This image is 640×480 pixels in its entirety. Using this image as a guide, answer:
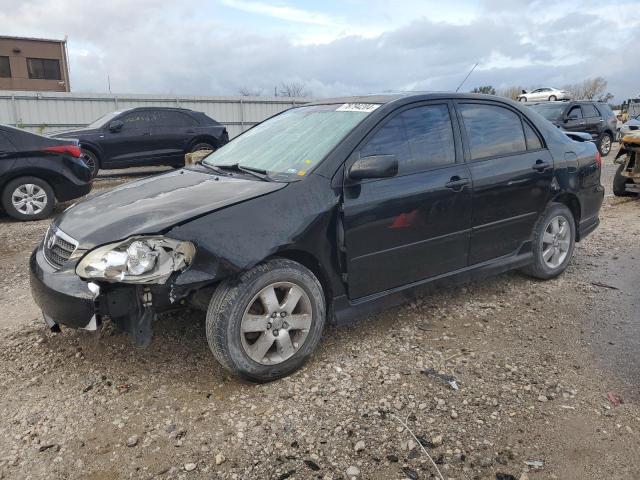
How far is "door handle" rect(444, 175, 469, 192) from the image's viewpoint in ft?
12.2

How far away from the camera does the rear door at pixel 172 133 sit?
1241 cm

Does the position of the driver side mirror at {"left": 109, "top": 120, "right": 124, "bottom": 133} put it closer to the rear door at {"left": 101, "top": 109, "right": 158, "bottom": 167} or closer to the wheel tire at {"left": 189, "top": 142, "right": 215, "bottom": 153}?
the rear door at {"left": 101, "top": 109, "right": 158, "bottom": 167}

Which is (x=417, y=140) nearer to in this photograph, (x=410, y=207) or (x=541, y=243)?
(x=410, y=207)

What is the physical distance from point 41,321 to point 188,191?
1.69 meters

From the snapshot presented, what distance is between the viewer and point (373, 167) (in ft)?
10.3

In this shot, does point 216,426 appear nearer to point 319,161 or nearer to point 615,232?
point 319,161

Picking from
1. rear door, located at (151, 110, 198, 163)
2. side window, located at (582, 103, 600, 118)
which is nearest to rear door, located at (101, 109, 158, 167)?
rear door, located at (151, 110, 198, 163)

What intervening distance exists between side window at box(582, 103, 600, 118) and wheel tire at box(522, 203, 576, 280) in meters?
13.2

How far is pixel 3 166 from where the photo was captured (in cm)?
723

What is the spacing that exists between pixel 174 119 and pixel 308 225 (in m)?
10.6

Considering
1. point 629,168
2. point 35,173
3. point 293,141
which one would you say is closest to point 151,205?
point 293,141

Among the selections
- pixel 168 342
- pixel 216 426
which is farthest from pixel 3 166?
pixel 216 426

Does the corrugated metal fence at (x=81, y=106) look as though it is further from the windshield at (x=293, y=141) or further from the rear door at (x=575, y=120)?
the windshield at (x=293, y=141)

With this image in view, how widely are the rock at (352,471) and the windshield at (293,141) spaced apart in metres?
1.69
